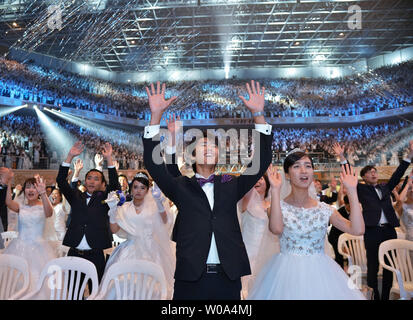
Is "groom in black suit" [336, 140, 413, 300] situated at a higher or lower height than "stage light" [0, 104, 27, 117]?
lower

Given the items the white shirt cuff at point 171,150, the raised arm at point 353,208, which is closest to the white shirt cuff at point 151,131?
the white shirt cuff at point 171,150

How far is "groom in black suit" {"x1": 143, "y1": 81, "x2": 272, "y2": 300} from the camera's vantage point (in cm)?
176

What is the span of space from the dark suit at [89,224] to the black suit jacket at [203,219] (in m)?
1.49

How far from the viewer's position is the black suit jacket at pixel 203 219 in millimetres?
1752

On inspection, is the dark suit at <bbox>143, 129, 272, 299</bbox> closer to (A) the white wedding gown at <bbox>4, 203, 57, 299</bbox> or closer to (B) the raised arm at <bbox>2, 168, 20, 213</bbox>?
(A) the white wedding gown at <bbox>4, 203, 57, 299</bbox>

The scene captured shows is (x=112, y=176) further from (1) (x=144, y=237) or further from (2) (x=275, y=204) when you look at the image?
(2) (x=275, y=204)

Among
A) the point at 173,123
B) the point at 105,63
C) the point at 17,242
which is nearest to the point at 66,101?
the point at 105,63

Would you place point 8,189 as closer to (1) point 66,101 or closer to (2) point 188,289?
(2) point 188,289

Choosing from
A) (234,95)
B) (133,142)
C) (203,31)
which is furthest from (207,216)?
(234,95)

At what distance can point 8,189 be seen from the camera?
4.04 meters

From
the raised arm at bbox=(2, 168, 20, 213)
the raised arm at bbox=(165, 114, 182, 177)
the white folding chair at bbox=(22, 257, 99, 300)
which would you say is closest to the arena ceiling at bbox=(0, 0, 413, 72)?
the raised arm at bbox=(2, 168, 20, 213)

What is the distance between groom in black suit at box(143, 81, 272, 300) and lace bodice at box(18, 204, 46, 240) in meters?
2.42

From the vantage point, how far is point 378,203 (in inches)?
154

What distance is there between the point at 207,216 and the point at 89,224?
174cm
